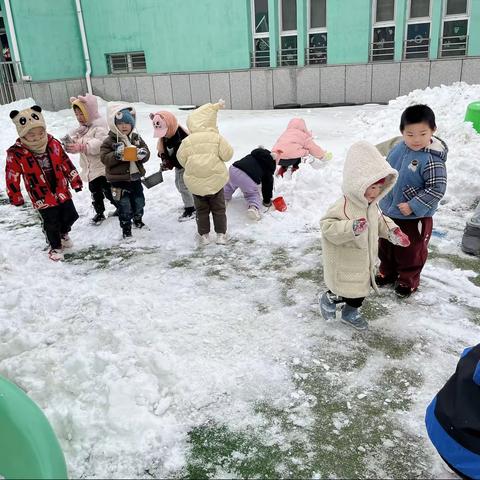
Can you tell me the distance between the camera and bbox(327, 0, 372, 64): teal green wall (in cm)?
1220

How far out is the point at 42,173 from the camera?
4.97 meters

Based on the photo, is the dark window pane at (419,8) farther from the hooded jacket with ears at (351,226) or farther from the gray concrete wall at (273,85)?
the hooded jacket with ears at (351,226)

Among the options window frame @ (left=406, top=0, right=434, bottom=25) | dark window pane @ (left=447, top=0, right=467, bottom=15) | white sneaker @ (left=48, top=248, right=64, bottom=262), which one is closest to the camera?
→ white sneaker @ (left=48, top=248, right=64, bottom=262)

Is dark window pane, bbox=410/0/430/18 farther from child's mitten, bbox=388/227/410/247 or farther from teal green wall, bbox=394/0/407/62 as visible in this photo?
child's mitten, bbox=388/227/410/247

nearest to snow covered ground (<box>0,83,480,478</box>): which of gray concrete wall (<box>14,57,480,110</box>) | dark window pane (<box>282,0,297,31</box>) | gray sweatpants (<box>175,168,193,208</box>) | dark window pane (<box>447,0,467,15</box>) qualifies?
gray sweatpants (<box>175,168,193,208</box>)

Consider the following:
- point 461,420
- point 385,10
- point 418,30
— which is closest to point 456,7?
point 418,30

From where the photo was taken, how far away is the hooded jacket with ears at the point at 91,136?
18.9 ft

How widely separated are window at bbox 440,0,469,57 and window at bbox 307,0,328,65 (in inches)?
118

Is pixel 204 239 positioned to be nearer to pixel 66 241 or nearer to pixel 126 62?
pixel 66 241

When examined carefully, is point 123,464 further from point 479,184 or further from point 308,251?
point 479,184

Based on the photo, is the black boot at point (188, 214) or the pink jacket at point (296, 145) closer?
the black boot at point (188, 214)

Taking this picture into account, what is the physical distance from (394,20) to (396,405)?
11784 mm

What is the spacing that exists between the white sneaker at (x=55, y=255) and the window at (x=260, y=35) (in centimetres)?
1008

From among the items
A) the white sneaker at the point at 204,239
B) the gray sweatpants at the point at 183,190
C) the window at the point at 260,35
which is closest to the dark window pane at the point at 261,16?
the window at the point at 260,35
